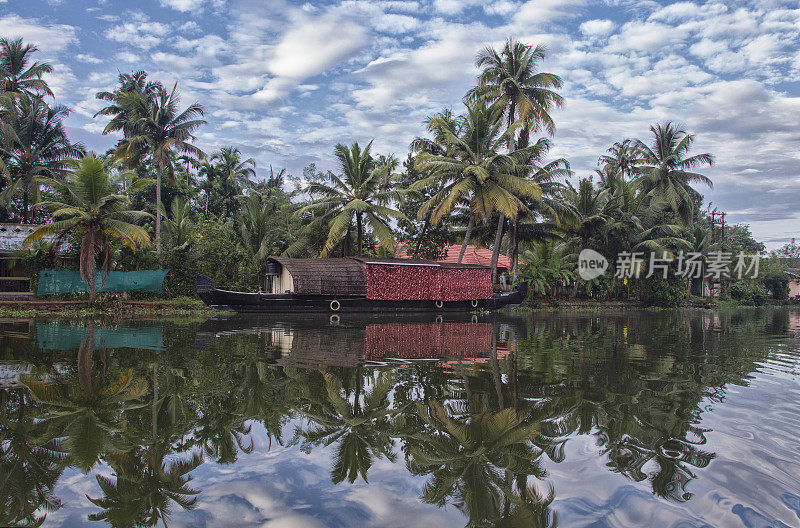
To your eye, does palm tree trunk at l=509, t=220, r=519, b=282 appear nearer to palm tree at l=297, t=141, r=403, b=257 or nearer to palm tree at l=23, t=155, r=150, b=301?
palm tree at l=297, t=141, r=403, b=257

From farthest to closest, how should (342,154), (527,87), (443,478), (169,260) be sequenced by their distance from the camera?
(527,87)
(342,154)
(169,260)
(443,478)

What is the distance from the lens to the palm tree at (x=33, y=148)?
79.4ft

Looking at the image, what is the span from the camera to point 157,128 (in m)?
22.8

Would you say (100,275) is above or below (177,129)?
below

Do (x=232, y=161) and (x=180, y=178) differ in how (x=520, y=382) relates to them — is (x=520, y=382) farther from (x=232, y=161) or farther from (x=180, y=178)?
(x=232, y=161)

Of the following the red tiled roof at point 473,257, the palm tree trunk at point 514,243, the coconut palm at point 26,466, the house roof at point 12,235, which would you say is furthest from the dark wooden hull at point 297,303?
the coconut palm at point 26,466

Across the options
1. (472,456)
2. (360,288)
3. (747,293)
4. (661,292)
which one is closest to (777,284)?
(747,293)

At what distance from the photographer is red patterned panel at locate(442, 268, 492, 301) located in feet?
66.9

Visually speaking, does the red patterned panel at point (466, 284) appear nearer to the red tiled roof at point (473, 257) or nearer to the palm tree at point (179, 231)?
the red tiled roof at point (473, 257)

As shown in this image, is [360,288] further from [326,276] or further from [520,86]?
[520,86]

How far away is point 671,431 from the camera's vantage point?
15.0ft

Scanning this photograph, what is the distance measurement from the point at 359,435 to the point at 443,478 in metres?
1.07

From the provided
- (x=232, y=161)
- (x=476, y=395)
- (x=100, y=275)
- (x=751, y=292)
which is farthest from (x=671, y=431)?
(x=751, y=292)

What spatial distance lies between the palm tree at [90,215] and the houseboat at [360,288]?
3.16 metres
